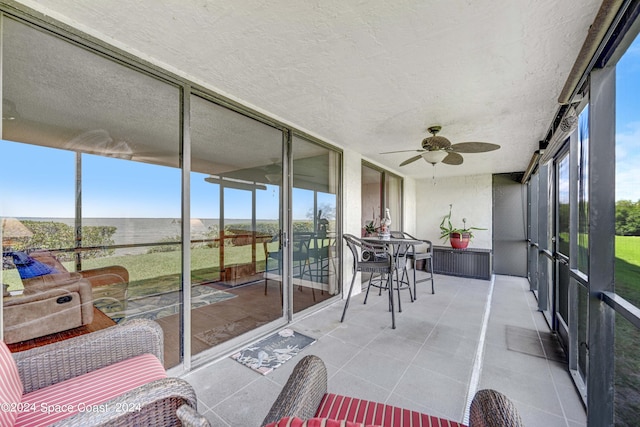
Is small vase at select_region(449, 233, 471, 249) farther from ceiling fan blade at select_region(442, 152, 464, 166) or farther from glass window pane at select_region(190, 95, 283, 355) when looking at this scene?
glass window pane at select_region(190, 95, 283, 355)

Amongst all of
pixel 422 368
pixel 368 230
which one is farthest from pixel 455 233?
pixel 422 368

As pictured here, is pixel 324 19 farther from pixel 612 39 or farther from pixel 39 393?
pixel 39 393

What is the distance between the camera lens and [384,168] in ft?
17.4

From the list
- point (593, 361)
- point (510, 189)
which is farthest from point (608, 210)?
point (510, 189)

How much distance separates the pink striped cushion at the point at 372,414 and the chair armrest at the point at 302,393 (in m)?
0.05

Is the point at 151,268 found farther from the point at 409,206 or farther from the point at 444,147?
the point at 409,206

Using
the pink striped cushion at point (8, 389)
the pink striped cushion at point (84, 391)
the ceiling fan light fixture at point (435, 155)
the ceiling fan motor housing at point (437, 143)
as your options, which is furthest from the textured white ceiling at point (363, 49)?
the pink striped cushion at point (84, 391)

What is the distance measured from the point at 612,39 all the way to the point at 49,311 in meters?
3.46

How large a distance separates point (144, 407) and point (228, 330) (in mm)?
1835

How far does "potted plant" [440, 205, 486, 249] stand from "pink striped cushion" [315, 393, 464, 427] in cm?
522

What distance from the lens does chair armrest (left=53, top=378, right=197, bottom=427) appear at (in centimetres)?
77

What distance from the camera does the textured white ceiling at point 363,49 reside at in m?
1.33

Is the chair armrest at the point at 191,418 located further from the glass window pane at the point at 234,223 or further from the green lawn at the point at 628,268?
the green lawn at the point at 628,268

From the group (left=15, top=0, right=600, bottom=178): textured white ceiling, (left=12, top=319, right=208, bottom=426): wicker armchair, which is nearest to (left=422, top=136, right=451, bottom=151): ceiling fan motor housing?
(left=15, top=0, right=600, bottom=178): textured white ceiling
